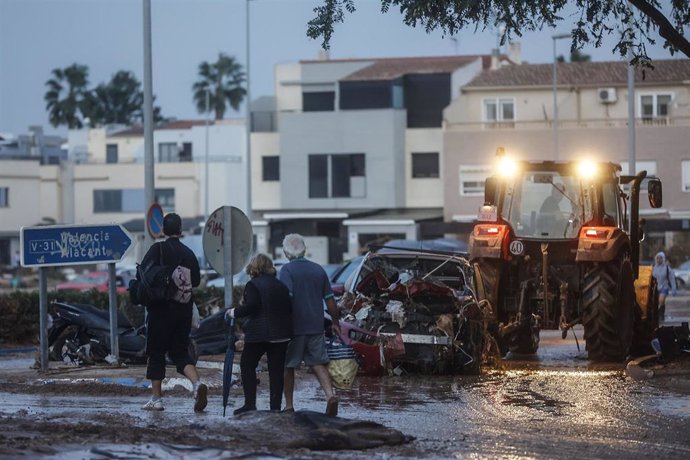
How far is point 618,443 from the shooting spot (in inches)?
460

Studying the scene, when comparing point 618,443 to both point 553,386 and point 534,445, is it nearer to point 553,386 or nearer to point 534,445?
point 534,445

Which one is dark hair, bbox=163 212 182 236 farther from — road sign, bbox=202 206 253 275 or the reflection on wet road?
road sign, bbox=202 206 253 275

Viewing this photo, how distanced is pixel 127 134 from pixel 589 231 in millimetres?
67276

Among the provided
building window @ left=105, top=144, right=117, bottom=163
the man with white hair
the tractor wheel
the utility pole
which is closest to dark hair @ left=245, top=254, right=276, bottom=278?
the man with white hair

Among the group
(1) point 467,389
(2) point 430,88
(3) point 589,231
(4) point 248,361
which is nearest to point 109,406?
(4) point 248,361

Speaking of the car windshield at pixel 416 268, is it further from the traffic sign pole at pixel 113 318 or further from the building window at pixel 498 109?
the building window at pixel 498 109

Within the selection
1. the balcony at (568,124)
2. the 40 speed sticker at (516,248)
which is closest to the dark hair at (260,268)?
the 40 speed sticker at (516,248)

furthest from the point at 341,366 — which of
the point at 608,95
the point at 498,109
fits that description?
the point at 498,109

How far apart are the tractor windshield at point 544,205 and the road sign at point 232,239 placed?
4427 millimetres

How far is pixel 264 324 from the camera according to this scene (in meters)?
12.8

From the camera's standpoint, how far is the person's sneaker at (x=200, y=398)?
13.6m

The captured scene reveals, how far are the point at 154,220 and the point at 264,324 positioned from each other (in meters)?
9.93

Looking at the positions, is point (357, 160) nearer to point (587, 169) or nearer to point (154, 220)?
point (154, 220)

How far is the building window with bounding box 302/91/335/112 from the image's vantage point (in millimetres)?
67688
